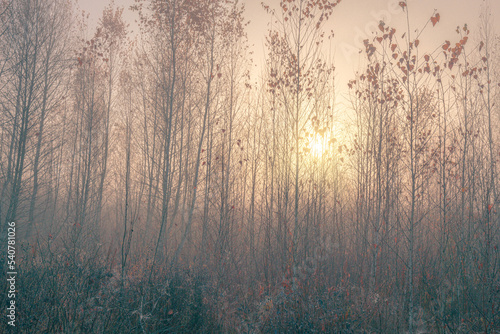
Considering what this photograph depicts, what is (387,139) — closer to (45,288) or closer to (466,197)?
(466,197)

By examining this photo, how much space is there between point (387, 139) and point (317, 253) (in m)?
2.80

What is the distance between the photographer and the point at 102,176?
12.1m

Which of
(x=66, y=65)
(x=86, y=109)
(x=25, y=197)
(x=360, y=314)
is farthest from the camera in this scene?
(x=86, y=109)

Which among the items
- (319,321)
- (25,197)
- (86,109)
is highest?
(86,109)

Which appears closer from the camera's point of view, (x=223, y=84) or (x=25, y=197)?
(x=25, y=197)

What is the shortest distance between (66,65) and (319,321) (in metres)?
9.72

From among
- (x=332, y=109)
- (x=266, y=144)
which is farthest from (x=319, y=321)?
(x=266, y=144)

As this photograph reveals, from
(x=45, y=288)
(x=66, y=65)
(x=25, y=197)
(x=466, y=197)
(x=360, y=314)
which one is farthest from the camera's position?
(x=66, y=65)

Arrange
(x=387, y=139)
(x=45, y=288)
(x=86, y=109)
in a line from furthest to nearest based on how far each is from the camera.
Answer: (x=86, y=109), (x=387, y=139), (x=45, y=288)

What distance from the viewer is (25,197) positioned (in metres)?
7.64

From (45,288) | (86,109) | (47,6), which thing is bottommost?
(45,288)

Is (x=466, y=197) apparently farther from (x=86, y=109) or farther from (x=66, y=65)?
(x=86, y=109)

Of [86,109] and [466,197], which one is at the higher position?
[86,109]

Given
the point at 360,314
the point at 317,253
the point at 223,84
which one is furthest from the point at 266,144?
the point at 360,314
